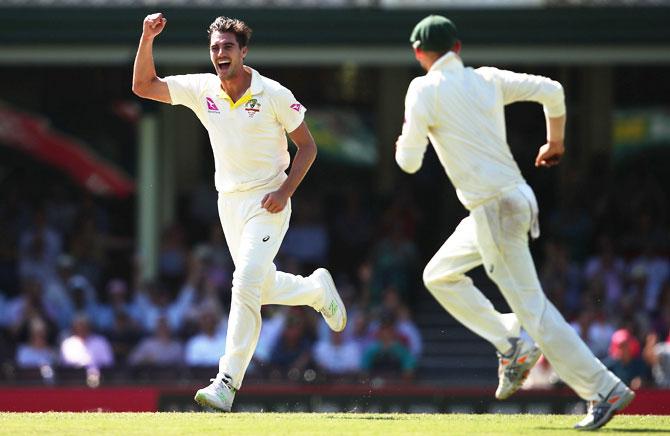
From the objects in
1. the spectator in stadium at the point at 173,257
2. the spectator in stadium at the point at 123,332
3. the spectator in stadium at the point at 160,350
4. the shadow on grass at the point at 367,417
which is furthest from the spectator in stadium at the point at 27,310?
the shadow on grass at the point at 367,417

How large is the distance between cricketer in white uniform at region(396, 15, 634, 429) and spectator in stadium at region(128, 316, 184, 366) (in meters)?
7.26

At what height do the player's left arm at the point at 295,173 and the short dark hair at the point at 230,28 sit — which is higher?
the short dark hair at the point at 230,28

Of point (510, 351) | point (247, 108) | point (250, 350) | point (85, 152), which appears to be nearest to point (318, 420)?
point (250, 350)

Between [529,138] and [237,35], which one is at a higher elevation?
[237,35]

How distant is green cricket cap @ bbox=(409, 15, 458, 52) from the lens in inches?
287

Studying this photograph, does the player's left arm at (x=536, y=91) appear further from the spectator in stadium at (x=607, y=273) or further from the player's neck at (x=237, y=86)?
the spectator in stadium at (x=607, y=273)

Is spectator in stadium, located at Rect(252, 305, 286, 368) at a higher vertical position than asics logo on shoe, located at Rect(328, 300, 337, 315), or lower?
lower

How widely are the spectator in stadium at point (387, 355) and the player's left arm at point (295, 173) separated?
19.0 feet

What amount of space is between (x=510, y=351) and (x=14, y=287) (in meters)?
9.20

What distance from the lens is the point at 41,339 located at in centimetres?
1430

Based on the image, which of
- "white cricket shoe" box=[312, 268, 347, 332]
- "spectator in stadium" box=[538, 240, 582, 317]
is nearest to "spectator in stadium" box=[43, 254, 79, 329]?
"spectator in stadium" box=[538, 240, 582, 317]

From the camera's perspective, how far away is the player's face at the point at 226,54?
7988mm

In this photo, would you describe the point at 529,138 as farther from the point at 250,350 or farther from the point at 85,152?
the point at 250,350

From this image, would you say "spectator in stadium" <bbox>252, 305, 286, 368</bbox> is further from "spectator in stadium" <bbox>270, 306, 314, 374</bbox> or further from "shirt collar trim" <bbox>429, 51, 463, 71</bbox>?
"shirt collar trim" <bbox>429, 51, 463, 71</bbox>
